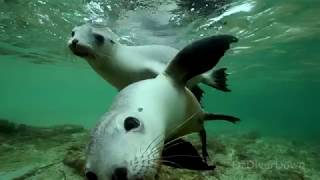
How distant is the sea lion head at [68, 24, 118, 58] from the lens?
4.43m

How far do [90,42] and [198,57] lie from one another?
1.78 m

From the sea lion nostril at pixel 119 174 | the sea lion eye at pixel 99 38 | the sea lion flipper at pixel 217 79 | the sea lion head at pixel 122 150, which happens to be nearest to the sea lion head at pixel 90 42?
the sea lion eye at pixel 99 38

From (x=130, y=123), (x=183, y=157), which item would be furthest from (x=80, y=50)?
(x=130, y=123)

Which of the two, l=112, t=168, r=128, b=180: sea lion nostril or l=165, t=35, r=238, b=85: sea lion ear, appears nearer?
l=112, t=168, r=128, b=180: sea lion nostril

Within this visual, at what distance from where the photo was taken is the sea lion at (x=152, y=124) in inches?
84.9

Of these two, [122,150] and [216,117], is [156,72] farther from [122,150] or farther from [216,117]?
[122,150]

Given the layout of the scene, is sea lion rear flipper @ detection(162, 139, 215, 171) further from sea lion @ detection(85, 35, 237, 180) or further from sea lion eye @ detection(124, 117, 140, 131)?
sea lion eye @ detection(124, 117, 140, 131)

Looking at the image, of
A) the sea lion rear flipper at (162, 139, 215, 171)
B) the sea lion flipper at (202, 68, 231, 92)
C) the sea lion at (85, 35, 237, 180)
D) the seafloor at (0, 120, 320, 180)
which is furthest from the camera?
the seafloor at (0, 120, 320, 180)

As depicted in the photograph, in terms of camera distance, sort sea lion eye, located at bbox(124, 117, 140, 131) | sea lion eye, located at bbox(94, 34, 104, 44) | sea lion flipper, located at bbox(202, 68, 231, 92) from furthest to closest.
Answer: sea lion flipper, located at bbox(202, 68, 231, 92) < sea lion eye, located at bbox(94, 34, 104, 44) < sea lion eye, located at bbox(124, 117, 140, 131)

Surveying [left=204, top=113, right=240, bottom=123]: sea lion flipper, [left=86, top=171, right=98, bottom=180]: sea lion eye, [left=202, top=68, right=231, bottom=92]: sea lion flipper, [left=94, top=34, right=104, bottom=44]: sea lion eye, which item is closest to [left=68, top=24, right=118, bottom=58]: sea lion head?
[left=94, top=34, right=104, bottom=44]: sea lion eye

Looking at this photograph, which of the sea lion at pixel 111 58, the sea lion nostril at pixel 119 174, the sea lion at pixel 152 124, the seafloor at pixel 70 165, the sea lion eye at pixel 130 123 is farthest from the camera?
the seafloor at pixel 70 165

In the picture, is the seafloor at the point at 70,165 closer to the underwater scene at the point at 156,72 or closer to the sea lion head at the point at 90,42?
the underwater scene at the point at 156,72

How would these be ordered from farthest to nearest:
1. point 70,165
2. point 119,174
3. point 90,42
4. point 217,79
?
point 70,165, point 217,79, point 90,42, point 119,174

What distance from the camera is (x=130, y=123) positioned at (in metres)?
2.52
